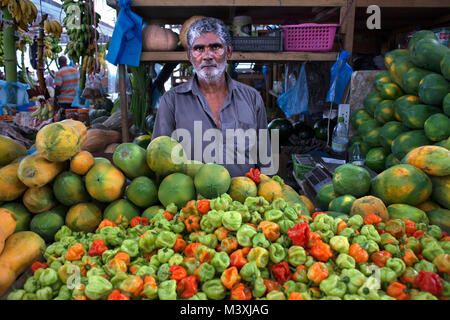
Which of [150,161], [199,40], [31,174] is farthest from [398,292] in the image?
[199,40]

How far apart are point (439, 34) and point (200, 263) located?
3.98m

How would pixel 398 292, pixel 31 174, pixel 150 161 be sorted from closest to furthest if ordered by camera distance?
1. pixel 398 292
2. pixel 31 174
3. pixel 150 161

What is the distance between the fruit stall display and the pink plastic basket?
244 centimetres

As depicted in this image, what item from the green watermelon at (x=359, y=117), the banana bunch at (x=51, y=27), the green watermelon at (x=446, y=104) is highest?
the banana bunch at (x=51, y=27)

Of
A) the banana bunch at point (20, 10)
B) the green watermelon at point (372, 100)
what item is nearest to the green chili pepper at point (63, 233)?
the green watermelon at point (372, 100)

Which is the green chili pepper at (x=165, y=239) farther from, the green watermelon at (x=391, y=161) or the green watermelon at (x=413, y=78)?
the green watermelon at (x=413, y=78)

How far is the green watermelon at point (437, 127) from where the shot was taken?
7.70 ft

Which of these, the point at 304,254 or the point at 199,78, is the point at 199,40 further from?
the point at 304,254

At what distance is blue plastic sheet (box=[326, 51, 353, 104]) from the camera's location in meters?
3.75

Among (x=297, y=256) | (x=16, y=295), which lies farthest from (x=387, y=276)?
(x=16, y=295)

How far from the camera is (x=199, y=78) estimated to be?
9.52 feet

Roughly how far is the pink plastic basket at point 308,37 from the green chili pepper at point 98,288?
360 cm

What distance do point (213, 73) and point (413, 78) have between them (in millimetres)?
1757

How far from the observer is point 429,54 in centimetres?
274
